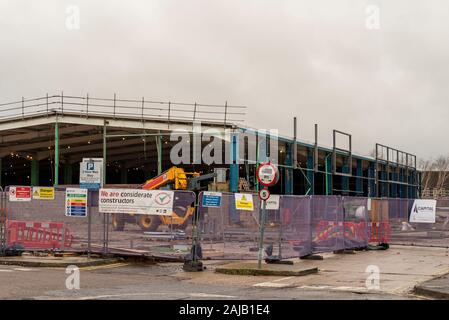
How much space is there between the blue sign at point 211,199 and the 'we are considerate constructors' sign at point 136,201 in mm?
939

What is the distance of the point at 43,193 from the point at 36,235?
49.5 inches

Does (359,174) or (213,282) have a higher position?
(359,174)

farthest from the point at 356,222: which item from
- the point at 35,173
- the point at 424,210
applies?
the point at 35,173

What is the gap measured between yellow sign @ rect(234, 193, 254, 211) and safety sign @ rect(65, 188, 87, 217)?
4.38 meters

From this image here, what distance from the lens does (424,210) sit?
26141 millimetres

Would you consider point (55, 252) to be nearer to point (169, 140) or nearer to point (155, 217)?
point (155, 217)

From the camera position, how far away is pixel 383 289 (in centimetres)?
1300

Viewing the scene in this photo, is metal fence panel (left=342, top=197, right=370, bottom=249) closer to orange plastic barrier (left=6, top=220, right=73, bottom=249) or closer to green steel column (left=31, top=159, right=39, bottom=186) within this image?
orange plastic barrier (left=6, top=220, right=73, bottom=249)

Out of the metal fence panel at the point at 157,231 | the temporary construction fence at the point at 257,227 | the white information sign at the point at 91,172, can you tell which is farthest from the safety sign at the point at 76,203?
the white information sign at the point at 91,172

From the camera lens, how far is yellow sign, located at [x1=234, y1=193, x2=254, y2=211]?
18688mm

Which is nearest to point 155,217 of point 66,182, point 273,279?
point 273,279

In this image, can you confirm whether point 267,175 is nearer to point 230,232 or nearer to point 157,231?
point 230,232

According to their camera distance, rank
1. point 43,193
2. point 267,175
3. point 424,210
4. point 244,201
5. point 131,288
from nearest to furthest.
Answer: point 131,288 → point 267,175 → point 43,193 → point 244,201 → point 424,210

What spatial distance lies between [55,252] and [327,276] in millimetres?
8069
